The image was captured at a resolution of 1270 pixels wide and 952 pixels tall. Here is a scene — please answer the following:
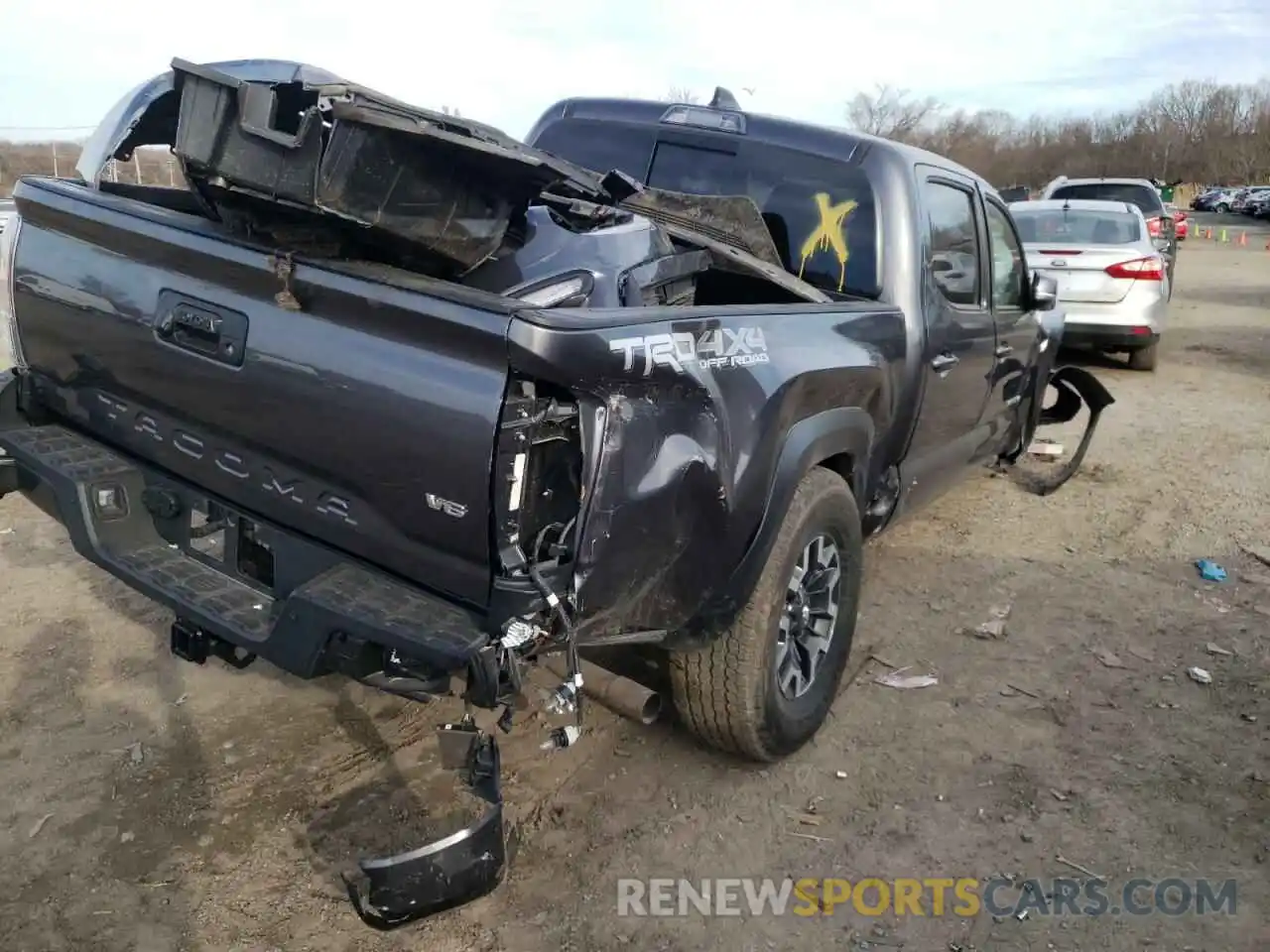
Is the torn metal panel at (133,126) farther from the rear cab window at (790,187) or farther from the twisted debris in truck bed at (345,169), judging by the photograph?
the rear cab window at (790,187)

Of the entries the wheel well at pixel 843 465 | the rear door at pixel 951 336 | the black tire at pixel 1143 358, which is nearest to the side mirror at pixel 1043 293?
the rear door at pixel 951 336

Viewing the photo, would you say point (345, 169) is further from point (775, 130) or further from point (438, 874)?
point (775, 130)

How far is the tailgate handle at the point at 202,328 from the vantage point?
2648mm

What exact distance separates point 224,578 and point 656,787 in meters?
1.48

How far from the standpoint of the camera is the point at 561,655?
2.72m

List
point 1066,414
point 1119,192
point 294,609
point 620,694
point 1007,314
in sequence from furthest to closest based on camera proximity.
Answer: point 1119,192 < point 1066,414 < point 1007,314 < point 620,694 < point 294,609

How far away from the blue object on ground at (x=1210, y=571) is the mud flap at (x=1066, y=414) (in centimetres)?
118

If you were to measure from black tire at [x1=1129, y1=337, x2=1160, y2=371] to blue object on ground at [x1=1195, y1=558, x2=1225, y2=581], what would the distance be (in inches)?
241

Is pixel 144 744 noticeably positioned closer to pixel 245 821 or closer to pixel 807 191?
pixel 245 821

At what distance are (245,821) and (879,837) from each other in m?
1.89

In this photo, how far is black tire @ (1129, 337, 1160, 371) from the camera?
10.9 meters

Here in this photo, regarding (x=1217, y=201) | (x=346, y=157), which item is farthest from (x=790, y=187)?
(x=1217, y=201)

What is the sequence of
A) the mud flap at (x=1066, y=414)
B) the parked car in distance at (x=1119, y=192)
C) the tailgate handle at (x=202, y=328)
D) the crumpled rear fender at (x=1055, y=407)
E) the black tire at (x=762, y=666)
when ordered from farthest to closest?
1. the parked car in distance at (x=1119, y=192)
2. the mud flap at (x=1066, y=414)
3. the crumpled rear fender at (x=1055, y=407)
4. the black tire at (x=762, y=666)
5. the tailgate handle at (x=202, y=328)

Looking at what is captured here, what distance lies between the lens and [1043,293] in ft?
17.6
